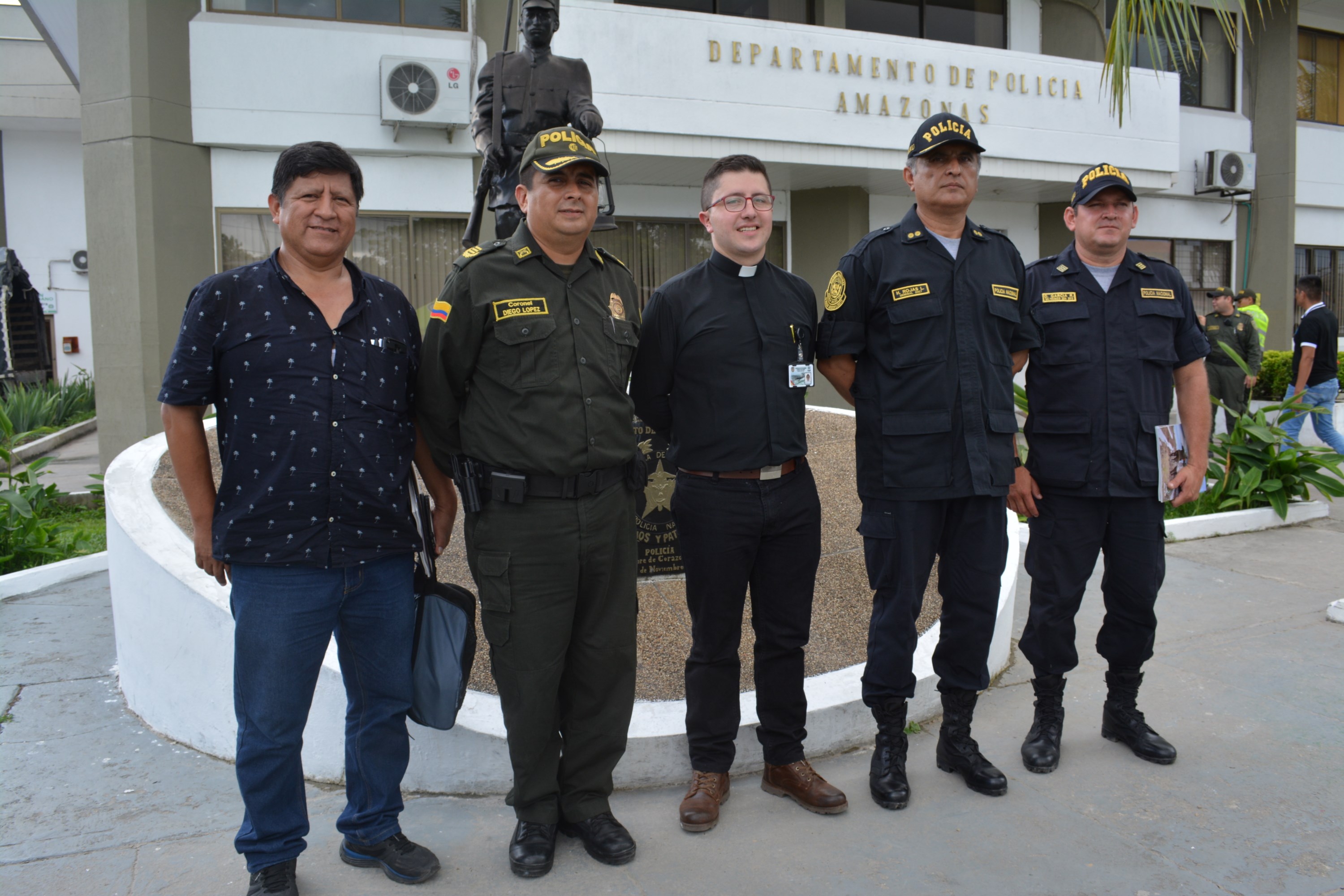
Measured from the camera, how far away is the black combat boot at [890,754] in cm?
316

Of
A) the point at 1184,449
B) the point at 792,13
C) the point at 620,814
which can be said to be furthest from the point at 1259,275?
the point at 620,814

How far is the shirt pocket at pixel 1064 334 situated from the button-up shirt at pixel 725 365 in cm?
100

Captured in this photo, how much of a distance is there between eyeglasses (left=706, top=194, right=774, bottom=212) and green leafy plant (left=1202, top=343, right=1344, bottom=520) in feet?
18.4

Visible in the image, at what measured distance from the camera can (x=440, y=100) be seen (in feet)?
34.1

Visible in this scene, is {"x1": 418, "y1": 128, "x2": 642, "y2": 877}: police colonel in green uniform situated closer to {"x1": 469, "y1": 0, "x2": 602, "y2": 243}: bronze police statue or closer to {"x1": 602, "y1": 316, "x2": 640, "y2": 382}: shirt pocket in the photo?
{"x1": 602, "y1": 316, "x2": 640, "y2": 382}: shirt pocket

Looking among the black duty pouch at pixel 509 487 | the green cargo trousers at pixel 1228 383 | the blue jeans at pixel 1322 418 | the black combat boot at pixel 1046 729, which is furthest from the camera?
the green cargo trousers at pixel 1228 383

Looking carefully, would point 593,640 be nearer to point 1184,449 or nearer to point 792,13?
point 1184,449

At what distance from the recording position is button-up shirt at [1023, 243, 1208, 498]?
3.40m

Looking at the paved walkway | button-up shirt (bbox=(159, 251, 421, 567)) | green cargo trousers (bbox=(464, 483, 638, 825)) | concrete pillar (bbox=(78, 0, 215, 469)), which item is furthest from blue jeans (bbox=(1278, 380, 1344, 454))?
concrete pillar (bbox=(78, 0, 215, 469))

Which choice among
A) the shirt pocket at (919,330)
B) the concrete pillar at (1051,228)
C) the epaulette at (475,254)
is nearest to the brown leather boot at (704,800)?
→ the shirt pocket at (919,330)

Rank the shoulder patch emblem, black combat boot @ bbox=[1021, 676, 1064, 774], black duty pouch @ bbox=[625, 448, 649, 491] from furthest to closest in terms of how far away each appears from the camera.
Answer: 1. black combat boot @ bbox=[1021, 676, 1064, 774]
2. the shoulder patch emblem
3. black duty pouch @ bbox=[625, 448, 649, 491]

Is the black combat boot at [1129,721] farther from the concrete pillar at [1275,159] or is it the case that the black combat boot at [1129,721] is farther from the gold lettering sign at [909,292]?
the concrete pillar at [1275,159]

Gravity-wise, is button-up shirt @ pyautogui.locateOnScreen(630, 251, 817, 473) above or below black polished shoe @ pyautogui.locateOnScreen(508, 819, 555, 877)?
above


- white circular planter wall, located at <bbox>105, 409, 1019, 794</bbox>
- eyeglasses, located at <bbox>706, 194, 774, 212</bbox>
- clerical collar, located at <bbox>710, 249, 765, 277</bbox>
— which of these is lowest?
white circular planter wall, located at <bbox>105, 409, 1019, 794</bbox>
